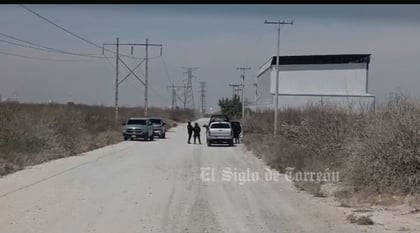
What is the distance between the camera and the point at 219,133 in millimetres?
47438

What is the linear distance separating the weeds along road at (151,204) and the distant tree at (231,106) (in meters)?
89.6

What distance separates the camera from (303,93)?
8075cm

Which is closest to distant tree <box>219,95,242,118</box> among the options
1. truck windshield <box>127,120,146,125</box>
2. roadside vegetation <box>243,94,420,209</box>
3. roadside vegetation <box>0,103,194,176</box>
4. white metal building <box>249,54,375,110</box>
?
white metal building <box>249,54,375,110</box>

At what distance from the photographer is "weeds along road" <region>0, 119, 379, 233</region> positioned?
11.9 m

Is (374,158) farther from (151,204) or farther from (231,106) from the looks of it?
(231,106)

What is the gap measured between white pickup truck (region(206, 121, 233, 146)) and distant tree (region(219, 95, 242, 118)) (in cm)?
6465

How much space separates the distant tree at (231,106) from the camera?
374ft

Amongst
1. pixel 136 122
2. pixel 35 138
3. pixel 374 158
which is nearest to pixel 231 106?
pixel 136 122

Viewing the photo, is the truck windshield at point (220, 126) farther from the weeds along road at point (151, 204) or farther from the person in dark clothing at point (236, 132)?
the weeds along road at point (151, 204)

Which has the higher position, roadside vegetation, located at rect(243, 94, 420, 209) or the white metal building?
the white metal building

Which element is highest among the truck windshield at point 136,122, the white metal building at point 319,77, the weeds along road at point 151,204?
the white metal building at point 319,77

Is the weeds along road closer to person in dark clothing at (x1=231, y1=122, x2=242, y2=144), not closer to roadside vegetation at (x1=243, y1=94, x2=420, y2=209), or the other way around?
roadside vegetation at (x1=243, y1=94, x2=420, y2=209)

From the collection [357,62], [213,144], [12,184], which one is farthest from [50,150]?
[357,62]

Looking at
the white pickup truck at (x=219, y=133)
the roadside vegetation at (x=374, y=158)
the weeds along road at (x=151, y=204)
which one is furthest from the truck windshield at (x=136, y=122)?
the roadside vegetation at (x=374, y=158)
